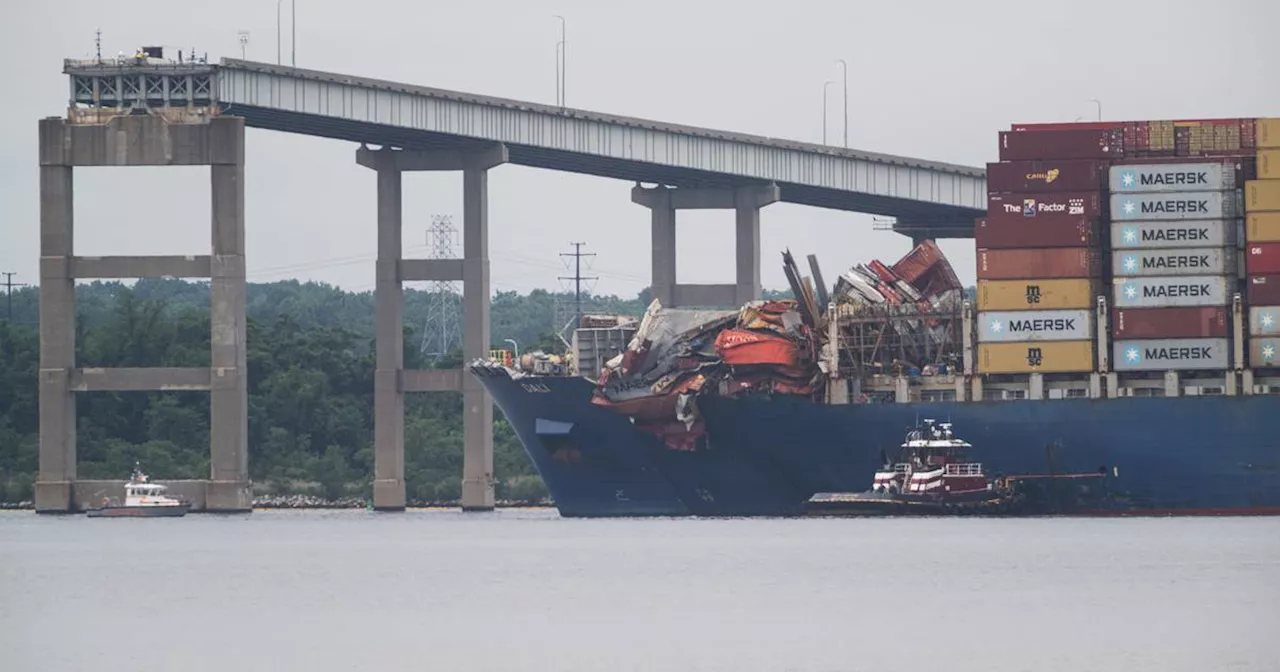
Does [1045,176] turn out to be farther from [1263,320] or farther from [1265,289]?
[1263,320]

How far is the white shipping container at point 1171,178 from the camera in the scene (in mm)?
110875

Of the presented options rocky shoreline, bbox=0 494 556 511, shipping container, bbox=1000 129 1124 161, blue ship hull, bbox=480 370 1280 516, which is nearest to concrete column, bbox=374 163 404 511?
rocky shoreline, bbox=0 494 556 511

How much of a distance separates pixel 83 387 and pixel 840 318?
34.6m

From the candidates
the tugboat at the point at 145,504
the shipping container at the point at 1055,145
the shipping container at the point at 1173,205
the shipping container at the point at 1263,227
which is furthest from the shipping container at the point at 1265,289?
the tugboat at the point at 145,504

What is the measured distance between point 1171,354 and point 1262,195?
6.58 metres

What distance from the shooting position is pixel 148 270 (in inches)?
5059

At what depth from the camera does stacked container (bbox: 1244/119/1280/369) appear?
10944 centimetres

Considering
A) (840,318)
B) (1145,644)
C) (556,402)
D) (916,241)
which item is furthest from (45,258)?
(1145,644)

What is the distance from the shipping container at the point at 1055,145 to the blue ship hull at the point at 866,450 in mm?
9010

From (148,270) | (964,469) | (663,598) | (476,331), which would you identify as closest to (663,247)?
(476,331)

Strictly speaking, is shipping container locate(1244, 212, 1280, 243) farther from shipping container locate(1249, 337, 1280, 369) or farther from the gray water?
the gray water

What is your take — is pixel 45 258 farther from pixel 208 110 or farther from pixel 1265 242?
pixel 1265 242

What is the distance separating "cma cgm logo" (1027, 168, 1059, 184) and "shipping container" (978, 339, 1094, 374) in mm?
5880

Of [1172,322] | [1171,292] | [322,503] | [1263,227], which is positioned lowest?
[322,503]
